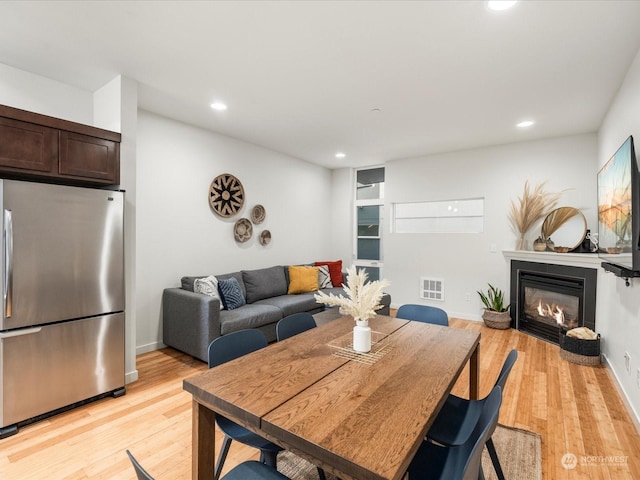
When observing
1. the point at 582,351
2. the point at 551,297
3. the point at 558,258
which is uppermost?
the point at 558,258

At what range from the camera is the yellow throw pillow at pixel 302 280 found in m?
4.95

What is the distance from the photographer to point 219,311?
3361mm

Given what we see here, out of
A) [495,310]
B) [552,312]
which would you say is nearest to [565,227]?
[552,312]

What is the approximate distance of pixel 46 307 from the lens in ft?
7.77

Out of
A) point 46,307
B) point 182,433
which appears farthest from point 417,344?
point 46,307

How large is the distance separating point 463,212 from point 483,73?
2.91 meters

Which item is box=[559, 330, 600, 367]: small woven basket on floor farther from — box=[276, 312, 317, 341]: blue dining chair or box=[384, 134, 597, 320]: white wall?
box=[276, 312, 317, 341]: blue dining chair

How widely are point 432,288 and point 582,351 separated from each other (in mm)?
2333

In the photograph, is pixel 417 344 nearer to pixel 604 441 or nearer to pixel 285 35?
pixel 604 441

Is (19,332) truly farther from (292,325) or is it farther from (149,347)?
(292,325)

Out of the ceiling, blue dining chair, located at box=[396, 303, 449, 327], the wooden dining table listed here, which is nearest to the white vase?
the wooden dining table

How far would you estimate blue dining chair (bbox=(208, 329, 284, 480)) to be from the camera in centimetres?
155

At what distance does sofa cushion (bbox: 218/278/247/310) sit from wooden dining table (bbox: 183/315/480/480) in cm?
205

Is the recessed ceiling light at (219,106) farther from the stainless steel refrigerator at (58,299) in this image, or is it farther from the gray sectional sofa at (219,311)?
the gray sectional sofa at (219,311)
